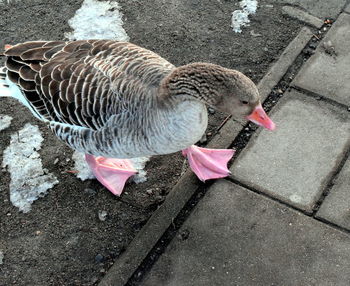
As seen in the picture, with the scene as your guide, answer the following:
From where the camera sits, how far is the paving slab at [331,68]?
163 inches

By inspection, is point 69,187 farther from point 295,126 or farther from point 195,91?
point 295,126

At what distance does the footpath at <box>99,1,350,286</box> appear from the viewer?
10.7 feet

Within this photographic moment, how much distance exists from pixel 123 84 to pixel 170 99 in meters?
0.34

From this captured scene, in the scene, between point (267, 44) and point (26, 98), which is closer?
point (26, 98)

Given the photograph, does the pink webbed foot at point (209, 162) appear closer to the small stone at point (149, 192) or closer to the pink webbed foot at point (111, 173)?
the small stone at point (149, 192)

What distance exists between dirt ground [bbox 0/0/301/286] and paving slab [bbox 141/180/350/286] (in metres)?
0.37

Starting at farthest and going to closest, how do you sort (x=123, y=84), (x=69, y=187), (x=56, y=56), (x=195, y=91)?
1. (x=69, y=187)
2. (x=56, y=56)
3. (x=123, y=84)
4. (x=195, y=91)

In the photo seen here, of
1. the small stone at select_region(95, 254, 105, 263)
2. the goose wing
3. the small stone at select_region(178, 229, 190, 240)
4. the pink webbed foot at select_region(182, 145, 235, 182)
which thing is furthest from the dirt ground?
the goose wing

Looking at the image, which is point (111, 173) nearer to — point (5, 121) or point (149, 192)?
point (149, 192)

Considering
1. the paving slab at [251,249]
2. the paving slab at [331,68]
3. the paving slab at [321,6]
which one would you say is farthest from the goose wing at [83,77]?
the paving slab at [321,6]

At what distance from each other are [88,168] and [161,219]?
2.52 feet

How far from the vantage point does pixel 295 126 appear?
12.9 ft

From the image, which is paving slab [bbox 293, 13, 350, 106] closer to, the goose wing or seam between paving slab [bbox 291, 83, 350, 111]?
seam between paving slab [bbox 291, 83, 350, 111]

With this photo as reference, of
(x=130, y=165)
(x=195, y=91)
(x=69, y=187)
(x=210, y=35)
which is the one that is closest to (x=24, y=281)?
(x=69, y=187)
